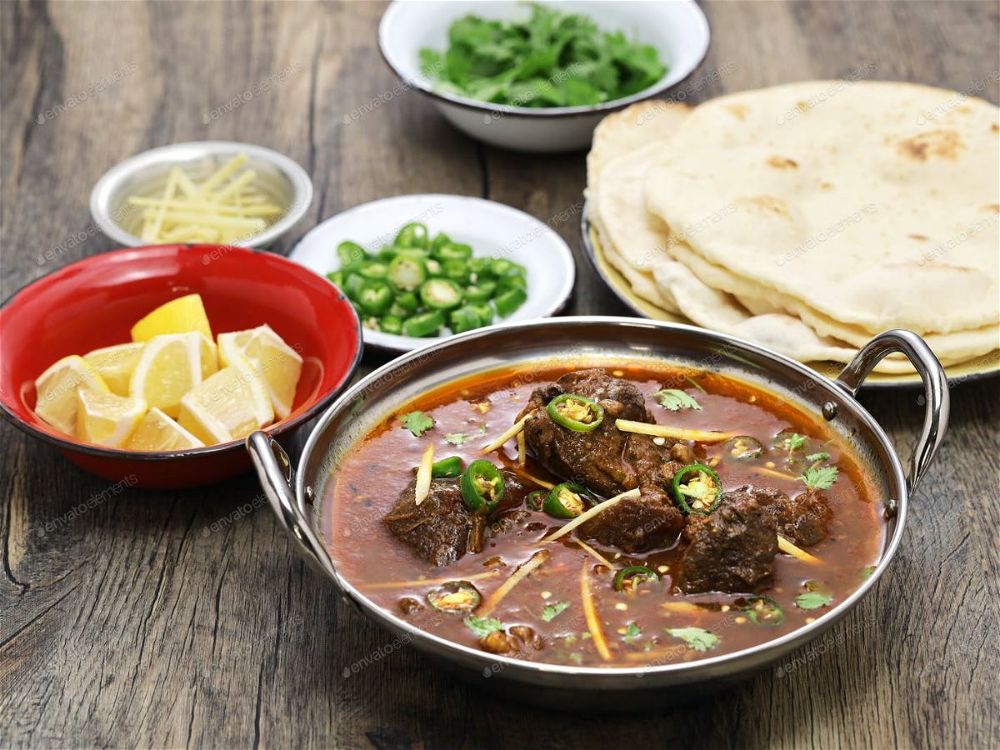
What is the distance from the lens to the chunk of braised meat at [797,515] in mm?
2557

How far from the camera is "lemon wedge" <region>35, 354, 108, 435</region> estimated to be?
3.10 meters

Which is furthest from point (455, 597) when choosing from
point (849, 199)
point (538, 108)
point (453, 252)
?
point (538, 108)

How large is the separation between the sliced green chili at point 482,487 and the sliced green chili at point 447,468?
82 millimetres

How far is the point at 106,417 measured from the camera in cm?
302

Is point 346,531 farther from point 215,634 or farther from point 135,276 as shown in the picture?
point 135,276

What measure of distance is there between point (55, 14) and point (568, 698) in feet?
16.0

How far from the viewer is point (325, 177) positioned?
474cm

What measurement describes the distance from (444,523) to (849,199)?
6.75 feet

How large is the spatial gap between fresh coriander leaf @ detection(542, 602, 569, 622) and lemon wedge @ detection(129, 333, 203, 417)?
127 cm

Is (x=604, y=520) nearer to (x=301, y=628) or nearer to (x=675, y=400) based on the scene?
(x=675, y=400)

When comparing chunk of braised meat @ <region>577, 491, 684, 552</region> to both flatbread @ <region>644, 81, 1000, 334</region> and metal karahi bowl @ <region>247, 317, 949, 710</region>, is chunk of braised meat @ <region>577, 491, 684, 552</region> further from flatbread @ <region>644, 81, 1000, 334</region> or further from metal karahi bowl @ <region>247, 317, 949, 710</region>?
flatbread @ <region>644, 81, 1000, 334</region>

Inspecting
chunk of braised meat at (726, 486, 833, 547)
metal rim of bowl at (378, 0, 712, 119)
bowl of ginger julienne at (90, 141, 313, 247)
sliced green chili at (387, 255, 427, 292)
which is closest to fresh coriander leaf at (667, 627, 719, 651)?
chunk of braised meat at (726, 486, 833, 547)

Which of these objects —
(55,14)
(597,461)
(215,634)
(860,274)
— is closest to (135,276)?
(215,634)

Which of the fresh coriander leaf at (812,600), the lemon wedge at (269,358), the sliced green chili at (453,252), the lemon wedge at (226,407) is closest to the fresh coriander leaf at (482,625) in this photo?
the fresh coriander leaf at (812,600)
